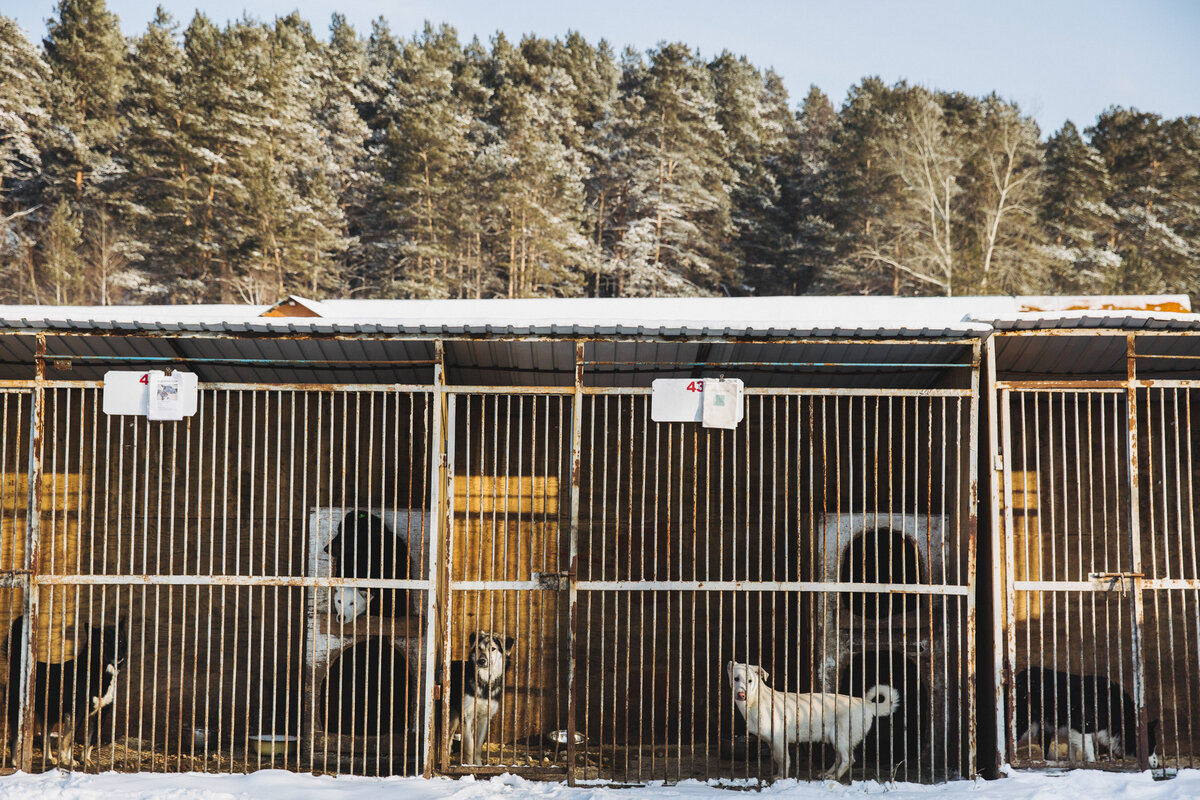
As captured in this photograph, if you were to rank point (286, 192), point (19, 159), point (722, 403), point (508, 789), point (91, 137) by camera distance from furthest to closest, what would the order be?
point (91, 137)
point (19, 159)
point (286, 192)
point (722, 403)
point (508, 789)

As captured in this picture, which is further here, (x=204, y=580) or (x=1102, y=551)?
(x=1102, y=551)

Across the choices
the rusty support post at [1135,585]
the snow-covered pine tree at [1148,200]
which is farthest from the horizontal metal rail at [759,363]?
the snow-covered pine tree at [1148,200]

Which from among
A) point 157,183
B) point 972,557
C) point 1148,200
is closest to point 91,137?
point 157,183

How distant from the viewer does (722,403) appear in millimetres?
6703

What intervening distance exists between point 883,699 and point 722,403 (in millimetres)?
3012

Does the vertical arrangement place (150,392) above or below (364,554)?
above

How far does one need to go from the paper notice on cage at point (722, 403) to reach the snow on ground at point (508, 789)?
265cm

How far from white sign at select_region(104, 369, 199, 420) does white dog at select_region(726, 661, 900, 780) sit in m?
4.70

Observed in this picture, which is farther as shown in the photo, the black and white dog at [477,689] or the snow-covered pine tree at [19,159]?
the snow-covered pine tree at [19,159]

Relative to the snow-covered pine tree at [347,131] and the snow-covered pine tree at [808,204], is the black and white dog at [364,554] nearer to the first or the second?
the snow-covered pine tree at [347,131]

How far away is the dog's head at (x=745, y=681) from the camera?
722 cm

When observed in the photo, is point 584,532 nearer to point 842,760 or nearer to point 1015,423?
point 842,760

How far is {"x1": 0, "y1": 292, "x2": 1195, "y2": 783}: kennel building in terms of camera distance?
7.23 metres

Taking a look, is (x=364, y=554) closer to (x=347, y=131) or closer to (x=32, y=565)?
(x=32, y=565)
